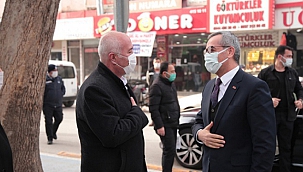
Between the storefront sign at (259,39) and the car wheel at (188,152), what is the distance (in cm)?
1077

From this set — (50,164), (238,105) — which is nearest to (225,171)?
(238,105)

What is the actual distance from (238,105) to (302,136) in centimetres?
303

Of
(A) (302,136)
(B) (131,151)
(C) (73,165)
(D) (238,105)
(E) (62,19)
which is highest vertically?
(E) (62,19)

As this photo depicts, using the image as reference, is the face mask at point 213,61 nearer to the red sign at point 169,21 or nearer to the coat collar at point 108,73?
the coat collar at point 108,73

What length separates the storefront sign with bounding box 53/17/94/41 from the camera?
19.8 meters

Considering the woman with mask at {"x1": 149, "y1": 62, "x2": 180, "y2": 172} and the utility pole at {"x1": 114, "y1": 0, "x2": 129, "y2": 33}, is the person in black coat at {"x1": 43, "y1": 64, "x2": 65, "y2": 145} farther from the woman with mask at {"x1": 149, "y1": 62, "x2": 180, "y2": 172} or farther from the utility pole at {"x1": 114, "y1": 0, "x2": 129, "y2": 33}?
the utility pole at {"x1": 114, "y1": 0, "x2": 129, "y2": 33}

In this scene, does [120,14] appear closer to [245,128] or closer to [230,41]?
[230,41]

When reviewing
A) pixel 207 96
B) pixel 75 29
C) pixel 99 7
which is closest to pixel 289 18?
pixel 99 7

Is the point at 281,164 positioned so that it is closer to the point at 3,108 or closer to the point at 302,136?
the point at 302,136

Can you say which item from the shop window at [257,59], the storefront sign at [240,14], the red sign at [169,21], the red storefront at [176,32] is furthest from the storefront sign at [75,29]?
the shop window at [257,59]

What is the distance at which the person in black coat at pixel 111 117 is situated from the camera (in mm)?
2461

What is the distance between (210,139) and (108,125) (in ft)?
2.52

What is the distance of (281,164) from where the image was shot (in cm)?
498

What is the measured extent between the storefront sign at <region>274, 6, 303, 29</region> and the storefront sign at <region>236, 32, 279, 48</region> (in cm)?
104
